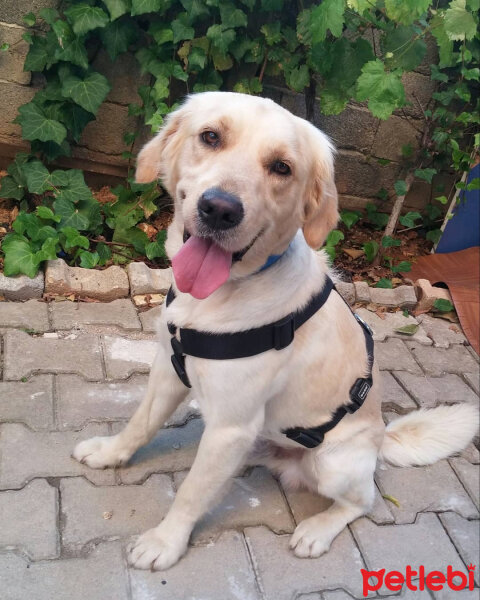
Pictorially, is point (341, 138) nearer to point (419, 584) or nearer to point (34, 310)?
point (34, 310)

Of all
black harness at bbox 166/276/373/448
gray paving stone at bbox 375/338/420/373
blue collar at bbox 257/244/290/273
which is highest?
blue collar at bbox 257/244/290/273

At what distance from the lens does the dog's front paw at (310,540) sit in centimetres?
219

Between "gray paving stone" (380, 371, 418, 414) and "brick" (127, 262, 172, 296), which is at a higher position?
"brick" (127, 262, 172, 296)

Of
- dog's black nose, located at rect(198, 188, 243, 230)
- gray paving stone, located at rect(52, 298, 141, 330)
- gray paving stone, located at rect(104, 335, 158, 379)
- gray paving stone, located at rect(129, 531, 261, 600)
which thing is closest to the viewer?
A: dog's black nose, located at rect(198, 188, 243, 230)

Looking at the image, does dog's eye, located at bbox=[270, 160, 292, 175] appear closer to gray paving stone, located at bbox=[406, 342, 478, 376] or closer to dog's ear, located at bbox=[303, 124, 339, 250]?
dog's ear, located at bbox=[303, 124, 339, 250]

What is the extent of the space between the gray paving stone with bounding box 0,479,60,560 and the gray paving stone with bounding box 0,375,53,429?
35 centimetres

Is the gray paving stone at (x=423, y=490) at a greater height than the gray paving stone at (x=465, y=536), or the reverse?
the gray paving stone at (x=465, y=536)

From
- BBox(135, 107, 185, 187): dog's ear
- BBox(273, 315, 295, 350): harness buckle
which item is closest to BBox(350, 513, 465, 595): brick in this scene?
BBox(273, 315, 295, 350): harness buckle

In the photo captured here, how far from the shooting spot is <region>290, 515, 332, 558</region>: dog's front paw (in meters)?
Result: 2.19

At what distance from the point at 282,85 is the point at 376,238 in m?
1.49

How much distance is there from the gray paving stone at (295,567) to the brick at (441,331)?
192 cm

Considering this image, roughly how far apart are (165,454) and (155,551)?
542 millimetres

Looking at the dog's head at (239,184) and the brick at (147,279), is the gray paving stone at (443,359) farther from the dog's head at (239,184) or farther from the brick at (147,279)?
the dog's head at (239,184)

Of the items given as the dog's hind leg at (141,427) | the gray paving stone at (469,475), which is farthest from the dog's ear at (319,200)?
the gray paving stone at (469,475)
